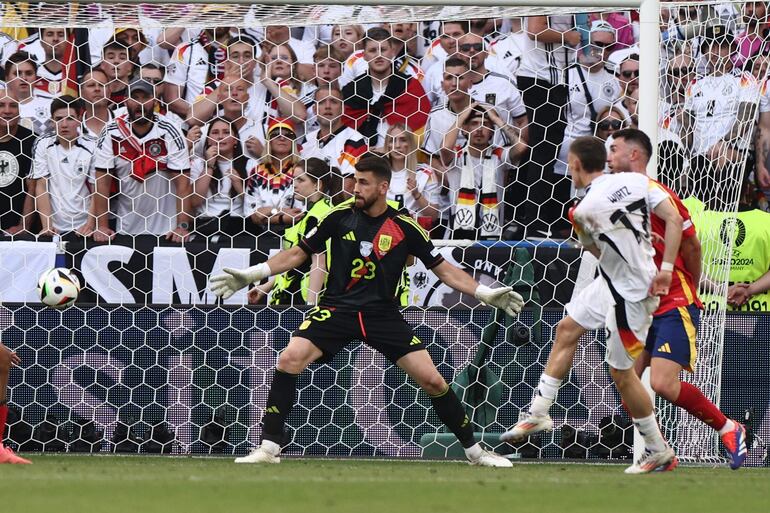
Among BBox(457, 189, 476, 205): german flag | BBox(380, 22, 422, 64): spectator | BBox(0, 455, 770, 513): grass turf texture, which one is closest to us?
BBox(0, 455, 770, 513): grass turf texture

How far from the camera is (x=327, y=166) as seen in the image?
997cm

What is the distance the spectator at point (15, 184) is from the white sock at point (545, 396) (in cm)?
464

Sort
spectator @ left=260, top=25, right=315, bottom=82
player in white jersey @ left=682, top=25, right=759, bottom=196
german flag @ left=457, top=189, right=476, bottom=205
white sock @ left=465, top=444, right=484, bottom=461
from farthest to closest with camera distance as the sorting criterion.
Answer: spectator @ left=260, top=25, right=315, bottom=82, german flag @ left=457, top=189, right=476, bottom=205, player in white jersey @ left=682, top=25, right=759, bottom=196, white sock @ left=465, top=444, right=484, bottom=461

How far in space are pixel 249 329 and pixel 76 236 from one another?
6.68 ft

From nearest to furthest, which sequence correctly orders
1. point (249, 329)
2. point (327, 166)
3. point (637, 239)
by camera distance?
point (637, 239)
point (249, 329)
point (327, 166)

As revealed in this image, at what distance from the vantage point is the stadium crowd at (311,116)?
33.2 ft

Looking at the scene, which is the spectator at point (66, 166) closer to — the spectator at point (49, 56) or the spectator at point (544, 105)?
the spectator at point (49, 56)

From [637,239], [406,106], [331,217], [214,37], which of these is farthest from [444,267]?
[214,37]

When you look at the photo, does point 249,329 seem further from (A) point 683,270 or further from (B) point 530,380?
(A) point 683,270

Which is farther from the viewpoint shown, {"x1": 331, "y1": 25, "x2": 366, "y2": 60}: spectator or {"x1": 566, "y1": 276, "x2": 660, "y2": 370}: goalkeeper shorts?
{"x1": 331, "y1": 25, "x2": 366, "y2": 60}: spectator

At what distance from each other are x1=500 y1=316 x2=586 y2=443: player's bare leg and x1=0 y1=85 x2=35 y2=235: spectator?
463 centimetres

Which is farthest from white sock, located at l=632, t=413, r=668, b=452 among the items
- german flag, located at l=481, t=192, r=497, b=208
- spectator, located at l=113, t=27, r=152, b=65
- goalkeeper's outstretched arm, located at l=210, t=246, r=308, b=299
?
spectator, located at l=113, t=27, r=152, b=65

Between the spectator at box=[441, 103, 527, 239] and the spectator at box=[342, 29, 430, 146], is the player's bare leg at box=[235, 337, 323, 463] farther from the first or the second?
the spectator at box=[342, 29, 430, 146]

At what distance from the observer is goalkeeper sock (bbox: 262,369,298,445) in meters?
7.62
